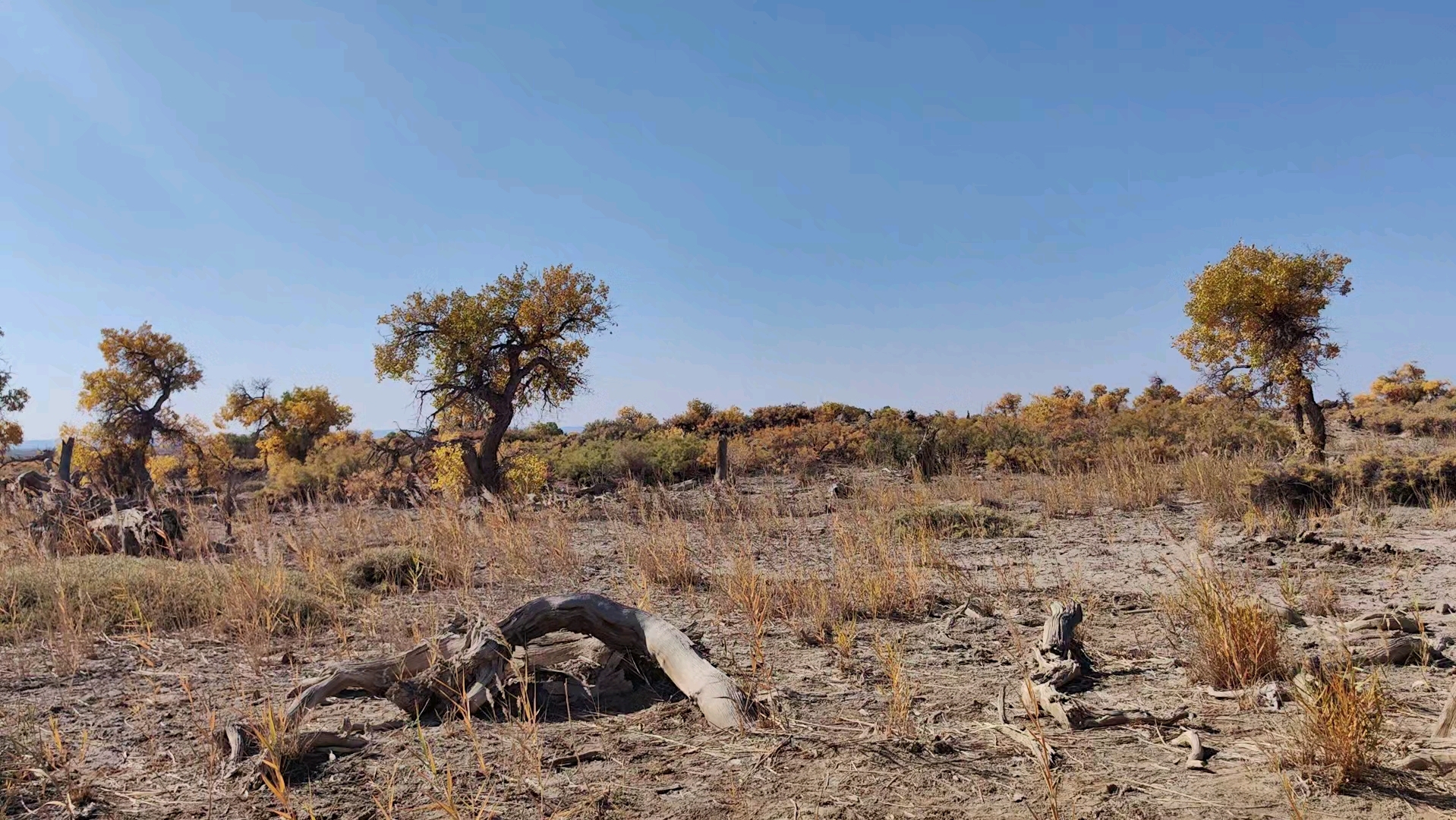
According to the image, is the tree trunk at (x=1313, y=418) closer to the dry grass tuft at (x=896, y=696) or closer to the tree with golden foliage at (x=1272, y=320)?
the tree with golden foliage at (x=1272, y=320)

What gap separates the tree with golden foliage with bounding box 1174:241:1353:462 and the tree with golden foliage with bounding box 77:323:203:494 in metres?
27.1

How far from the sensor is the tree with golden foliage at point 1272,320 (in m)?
12.2

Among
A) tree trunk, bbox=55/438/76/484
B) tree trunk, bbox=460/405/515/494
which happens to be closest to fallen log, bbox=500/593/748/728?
tree trunk, bbox=460/405/515/494

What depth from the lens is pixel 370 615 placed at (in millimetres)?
5688

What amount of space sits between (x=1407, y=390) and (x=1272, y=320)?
23214mm

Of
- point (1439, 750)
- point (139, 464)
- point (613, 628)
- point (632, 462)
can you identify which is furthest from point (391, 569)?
point (139, 464)

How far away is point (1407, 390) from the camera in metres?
28.7

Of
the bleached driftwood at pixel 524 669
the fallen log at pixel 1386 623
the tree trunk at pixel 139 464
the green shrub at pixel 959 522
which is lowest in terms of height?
the fallen log at pixel 1386 623

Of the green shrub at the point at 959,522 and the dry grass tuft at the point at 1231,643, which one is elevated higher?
the green shrub at the point at 959,522

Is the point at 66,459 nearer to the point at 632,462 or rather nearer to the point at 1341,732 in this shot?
the point at 632,462

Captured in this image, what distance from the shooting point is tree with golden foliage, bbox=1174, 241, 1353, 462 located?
12242mm

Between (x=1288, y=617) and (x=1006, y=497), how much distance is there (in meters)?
7.29

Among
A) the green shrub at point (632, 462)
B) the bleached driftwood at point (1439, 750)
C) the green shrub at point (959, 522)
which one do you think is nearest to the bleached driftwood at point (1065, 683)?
the bleached driftwood at point (1439, 750)

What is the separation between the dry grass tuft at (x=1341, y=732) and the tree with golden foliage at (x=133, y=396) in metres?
27.2
